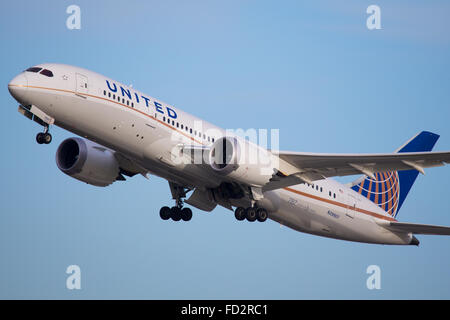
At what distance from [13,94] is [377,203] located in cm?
2050

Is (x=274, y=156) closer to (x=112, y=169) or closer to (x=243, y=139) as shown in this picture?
(x=243, y=139)

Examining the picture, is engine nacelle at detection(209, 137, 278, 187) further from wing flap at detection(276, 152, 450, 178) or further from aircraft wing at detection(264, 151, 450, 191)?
wing flap at detection(276, 152, 450, 178)

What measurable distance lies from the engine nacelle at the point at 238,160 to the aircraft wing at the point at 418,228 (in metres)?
9.62

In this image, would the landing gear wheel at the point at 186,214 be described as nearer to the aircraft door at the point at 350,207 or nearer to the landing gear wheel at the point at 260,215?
the landing gear wheel at the point at 260,215

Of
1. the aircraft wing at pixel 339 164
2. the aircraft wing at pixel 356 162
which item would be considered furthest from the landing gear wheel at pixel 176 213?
the aircraft wing at pixel 356 162

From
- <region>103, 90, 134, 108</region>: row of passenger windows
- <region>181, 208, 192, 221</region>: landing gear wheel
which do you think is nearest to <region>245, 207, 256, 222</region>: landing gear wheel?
<region>181, 208, 192, 221</region>: landing gear wheel

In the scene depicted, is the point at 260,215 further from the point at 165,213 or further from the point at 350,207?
the point at 350,207

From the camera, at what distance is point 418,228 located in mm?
39000

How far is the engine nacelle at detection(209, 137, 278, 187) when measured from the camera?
3269 cm

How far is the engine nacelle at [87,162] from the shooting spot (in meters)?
36.6

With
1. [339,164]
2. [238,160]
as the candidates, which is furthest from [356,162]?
[238,160]

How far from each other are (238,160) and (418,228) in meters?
11.5
